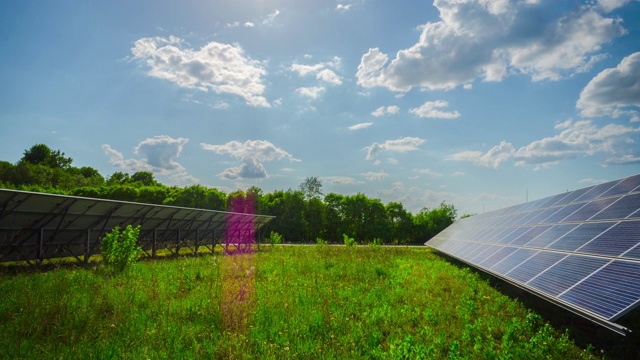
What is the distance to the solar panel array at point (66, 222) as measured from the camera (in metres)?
15.2

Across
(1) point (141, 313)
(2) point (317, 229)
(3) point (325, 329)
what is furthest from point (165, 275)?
(2) point (317, 229)

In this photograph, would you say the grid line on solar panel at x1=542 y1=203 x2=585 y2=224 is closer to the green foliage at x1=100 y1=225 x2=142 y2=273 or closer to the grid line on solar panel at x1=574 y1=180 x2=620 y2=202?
the grid line on solar panel at x1=574 y1=180 x2=620 y2=202

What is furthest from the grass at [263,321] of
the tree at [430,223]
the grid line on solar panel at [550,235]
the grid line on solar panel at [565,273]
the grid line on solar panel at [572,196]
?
the tree at [430,223]

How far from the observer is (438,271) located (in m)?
16.5

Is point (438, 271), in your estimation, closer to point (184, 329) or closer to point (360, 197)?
point (184, 329)

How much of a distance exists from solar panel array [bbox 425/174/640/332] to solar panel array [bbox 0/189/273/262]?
59.3 ft

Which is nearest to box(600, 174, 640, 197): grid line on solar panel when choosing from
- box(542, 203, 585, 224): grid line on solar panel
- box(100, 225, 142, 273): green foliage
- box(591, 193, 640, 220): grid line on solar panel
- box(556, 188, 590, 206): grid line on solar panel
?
box(591, 193, 640, 220): grid line on solar panel

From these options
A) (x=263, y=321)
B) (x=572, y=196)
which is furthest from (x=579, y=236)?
(x=263, y=321)

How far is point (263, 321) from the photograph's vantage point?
824 cm

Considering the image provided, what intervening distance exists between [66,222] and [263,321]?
15.4 meters

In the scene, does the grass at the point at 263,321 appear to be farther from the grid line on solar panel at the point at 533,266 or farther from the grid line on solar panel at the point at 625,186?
the grid line on solar panel at the point at 625,186

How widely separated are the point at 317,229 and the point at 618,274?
45.1 m

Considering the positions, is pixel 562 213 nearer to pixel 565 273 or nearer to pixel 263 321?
pixel 565 273

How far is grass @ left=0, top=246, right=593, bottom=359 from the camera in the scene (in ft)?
21.8
